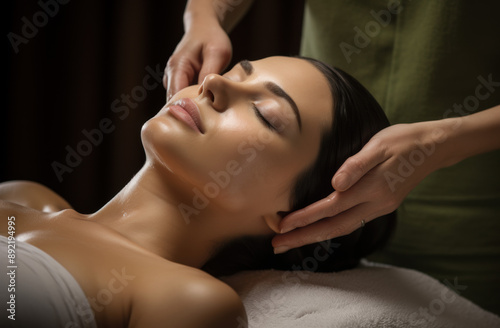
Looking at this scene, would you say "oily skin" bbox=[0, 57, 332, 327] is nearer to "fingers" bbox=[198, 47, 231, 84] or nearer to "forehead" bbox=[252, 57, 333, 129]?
"forehead" bbox=[252, 57, 333, 129]

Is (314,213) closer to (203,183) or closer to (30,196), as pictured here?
(203,183)

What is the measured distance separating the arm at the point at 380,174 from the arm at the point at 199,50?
504 mm

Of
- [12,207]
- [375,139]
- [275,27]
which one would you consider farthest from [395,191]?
[275,27]

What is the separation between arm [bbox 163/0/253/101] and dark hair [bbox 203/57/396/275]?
282mm

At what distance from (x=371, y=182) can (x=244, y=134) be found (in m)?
0.30

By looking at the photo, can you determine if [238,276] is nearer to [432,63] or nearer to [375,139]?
[375,139]

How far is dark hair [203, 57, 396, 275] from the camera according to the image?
1293mm

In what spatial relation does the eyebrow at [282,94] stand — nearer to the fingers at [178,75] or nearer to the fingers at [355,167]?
the fingers at [355,167]

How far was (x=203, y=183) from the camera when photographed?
3.79 ft

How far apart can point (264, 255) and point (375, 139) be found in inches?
17.8

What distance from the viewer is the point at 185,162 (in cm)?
115

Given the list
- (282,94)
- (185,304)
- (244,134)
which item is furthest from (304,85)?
(185,304)

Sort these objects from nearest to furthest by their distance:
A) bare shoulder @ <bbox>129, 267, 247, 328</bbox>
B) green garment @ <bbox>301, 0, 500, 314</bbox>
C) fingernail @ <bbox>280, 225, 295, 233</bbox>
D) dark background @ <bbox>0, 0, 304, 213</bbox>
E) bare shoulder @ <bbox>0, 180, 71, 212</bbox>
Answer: bare shoulder @ <bbox>129, 267, 247, 328</bbox> → fingernail @ <bbox>280, 225, 295, 233</bbox> → bare shoulder @ <bbox>0, 180, 71, 212</bbox> → green garment @ <bbox>301, 0, 500, 314</bbox> → dark background @ <bbox>0, 0, 304, 213</bbox>

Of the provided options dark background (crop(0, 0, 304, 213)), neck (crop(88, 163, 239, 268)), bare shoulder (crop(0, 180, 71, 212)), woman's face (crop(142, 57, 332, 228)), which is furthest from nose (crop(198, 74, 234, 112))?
dark background (crop(0, 0, 304, 213))
